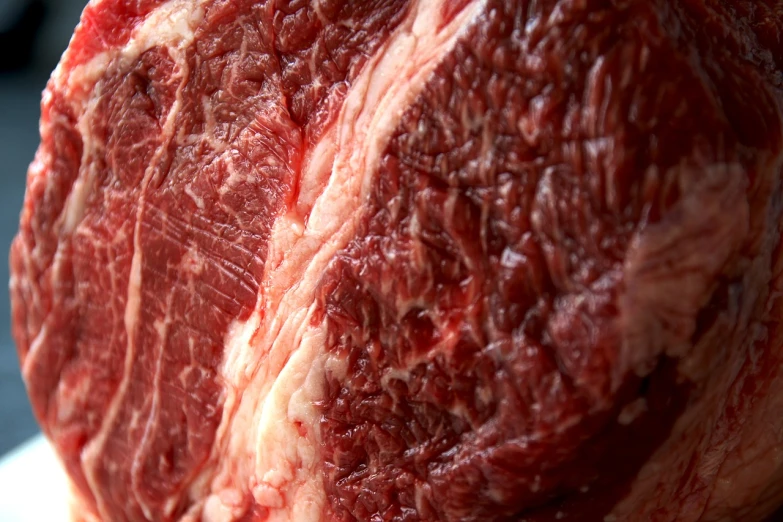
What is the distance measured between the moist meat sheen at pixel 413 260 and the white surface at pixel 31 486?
373 millimetres

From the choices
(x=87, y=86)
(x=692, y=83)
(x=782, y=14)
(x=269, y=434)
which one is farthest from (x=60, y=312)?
(x=782, y=14)

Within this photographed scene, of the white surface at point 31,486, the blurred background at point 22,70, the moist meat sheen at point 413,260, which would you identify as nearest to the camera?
the moist meat sheen at point 413,260

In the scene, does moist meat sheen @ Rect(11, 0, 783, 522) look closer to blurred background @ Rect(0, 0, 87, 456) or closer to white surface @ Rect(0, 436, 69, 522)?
white surface @ Rect(0, 436, 69, 522)

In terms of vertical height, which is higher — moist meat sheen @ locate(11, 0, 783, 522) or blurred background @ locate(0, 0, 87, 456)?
blurred background @ locate(0, 0, 87, 456)

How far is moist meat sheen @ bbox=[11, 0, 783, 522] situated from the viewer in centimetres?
96

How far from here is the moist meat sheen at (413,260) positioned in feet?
3.16

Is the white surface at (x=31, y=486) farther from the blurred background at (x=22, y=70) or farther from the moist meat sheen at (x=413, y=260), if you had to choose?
the blurred background at (x=22, y=70)

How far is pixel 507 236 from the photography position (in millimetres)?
1017

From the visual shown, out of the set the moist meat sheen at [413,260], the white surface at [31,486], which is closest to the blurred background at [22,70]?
the white surface at [31,486]

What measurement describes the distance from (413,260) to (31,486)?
131 centimetres

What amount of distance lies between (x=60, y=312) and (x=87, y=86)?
16.2 inches

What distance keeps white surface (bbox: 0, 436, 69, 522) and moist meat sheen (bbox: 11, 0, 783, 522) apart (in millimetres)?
373

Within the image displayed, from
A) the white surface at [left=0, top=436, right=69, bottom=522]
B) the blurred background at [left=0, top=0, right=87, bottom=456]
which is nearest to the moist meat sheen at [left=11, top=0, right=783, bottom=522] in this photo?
the white surface at [left=0, top=436, right=69, bottom=522]

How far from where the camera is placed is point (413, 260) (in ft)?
3.53
